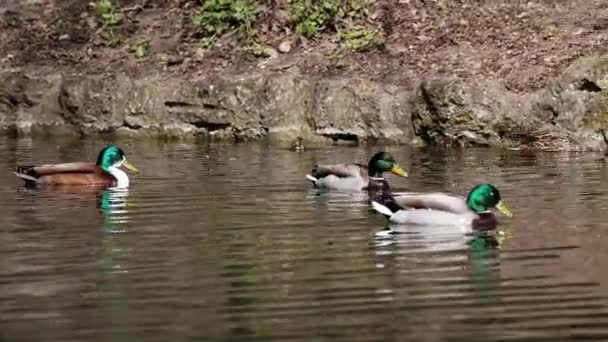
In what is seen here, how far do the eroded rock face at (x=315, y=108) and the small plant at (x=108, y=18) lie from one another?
1.26 m

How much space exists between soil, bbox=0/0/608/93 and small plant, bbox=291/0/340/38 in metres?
0.15

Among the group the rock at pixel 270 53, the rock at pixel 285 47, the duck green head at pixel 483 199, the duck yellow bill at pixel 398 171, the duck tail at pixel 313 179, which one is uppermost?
the rock at pixel 285 47

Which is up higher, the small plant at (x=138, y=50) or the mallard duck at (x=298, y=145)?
the small plant at (x=138, y=50)

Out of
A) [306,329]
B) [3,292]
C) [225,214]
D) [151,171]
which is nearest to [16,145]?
[151,171]

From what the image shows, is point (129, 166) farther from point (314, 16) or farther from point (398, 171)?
Result: point (314, 16)

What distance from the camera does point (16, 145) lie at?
23.2 metres

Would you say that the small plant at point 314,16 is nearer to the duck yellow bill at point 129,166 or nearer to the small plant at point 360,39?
the small plant at point 360,39

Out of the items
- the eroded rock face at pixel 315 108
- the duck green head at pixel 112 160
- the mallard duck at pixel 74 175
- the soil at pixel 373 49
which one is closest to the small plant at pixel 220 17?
the soil at pixel 373 49

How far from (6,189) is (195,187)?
202cm

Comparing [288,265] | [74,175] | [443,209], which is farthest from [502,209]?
[74,175]

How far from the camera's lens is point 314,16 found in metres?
24.7

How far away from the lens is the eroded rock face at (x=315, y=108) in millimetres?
21375

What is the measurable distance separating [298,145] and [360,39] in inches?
96.4

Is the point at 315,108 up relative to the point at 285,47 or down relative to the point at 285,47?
down
